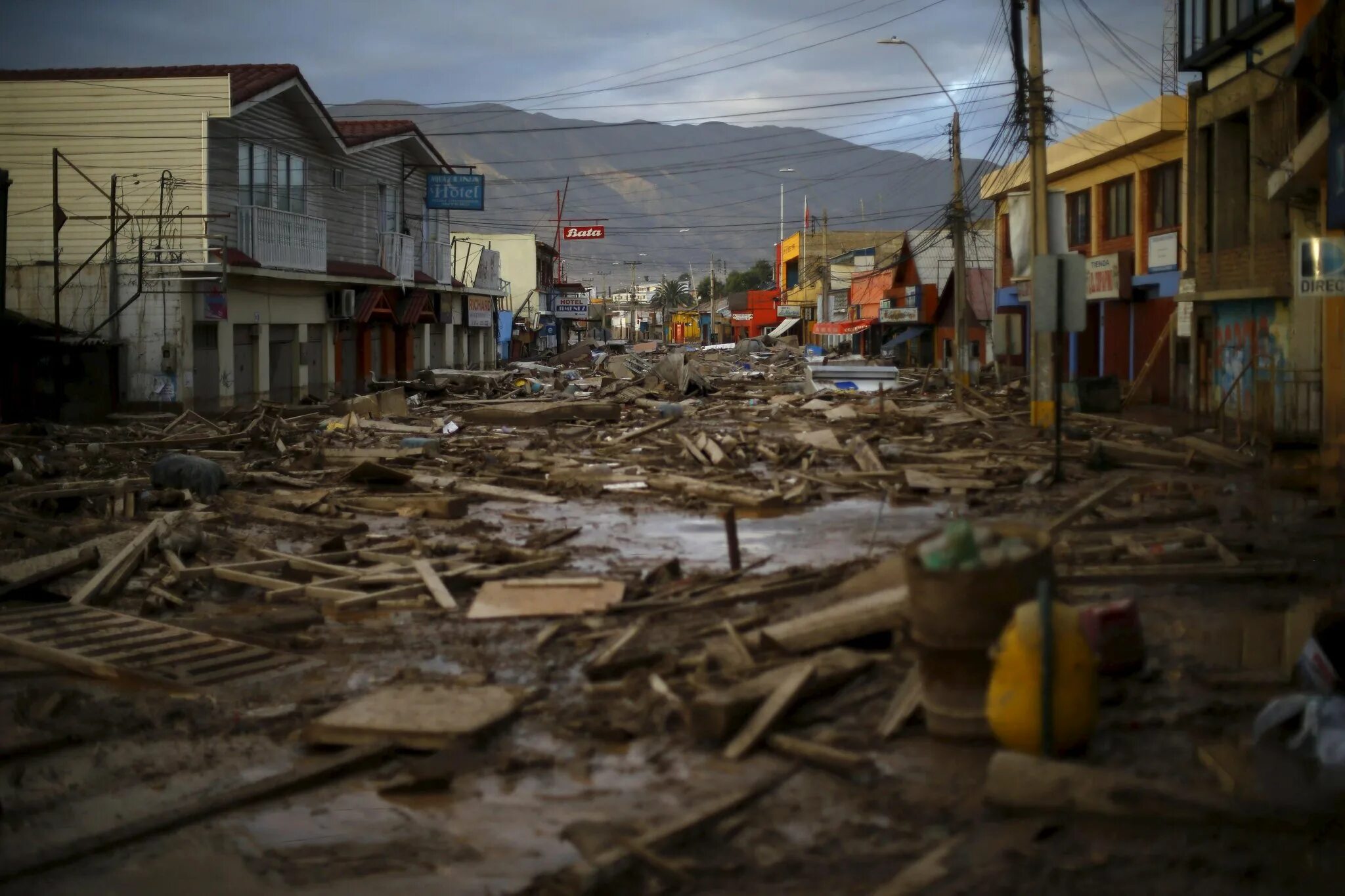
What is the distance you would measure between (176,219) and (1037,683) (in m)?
30.7

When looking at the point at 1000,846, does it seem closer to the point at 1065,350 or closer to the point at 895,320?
the point at 1065,350

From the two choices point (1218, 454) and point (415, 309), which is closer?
point (1218, 454)

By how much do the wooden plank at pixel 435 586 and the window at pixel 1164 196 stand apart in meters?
28.8

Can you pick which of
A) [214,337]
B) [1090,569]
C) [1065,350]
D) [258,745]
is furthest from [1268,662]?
[1065,350]

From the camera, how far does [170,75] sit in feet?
108

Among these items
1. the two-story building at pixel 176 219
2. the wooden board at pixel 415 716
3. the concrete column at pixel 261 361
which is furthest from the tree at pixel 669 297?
the wooden board at pixel 415 716

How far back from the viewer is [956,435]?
2394cm

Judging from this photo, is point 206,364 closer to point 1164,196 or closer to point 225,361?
point 225,361

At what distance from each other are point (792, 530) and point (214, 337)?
23911 millimetres

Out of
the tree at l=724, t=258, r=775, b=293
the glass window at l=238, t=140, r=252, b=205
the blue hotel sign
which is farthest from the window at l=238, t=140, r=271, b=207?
the tree at l=724, t=258, r=775, b=293

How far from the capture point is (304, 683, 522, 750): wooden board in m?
6.86

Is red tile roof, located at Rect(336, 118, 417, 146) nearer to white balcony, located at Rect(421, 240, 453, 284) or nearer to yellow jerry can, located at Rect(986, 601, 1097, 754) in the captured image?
white balcony, located at Rect(421, 240, 453, 284)

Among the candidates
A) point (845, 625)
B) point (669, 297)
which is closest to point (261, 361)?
point (845, 625)

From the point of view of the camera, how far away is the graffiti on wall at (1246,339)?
25.6m
